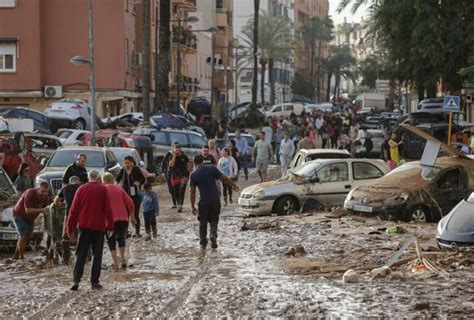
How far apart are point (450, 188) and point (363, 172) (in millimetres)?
3901

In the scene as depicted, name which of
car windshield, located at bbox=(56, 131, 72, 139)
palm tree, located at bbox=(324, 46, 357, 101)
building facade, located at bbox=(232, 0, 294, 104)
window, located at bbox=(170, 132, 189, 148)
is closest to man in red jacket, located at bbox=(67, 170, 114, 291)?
window, located at bbox=(170, 132, 189, 148)

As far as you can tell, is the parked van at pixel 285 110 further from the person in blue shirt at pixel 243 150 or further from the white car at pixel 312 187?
the white car at pixel 312 187

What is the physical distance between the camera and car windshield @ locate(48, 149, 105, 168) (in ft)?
89.8

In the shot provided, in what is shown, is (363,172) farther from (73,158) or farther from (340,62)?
(340,62)

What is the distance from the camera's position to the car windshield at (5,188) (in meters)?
20.5

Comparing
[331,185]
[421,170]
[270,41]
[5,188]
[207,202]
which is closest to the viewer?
[207,202]

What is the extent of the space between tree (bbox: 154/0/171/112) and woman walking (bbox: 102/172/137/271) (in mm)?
28840

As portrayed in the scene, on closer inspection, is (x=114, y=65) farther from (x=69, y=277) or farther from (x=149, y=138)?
(x=69, y=277)

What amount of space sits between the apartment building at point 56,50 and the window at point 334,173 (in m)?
33.9

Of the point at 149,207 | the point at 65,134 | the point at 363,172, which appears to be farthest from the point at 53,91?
the point at 149,207

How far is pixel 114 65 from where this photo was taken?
58.3 metres

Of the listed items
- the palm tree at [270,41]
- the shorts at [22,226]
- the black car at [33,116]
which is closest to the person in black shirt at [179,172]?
the shorts at [22,226]

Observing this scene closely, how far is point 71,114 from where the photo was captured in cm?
4750

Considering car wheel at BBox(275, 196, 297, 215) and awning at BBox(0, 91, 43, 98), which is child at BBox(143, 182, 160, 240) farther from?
awning at BBox(0, 91, 43, 98)
